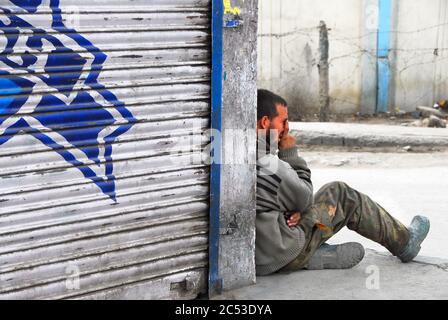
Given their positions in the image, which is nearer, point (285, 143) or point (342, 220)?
point (285, 143)

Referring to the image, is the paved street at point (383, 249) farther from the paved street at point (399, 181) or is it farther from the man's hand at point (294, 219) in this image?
the man's hand at point (294, 219)

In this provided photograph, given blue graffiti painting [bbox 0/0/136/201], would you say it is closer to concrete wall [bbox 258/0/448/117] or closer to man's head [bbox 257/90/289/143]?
man's head [bbox 257/90/289/143]

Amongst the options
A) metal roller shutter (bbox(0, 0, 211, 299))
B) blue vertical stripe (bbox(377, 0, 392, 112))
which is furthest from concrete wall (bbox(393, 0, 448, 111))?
metal roller shutter (bbox(0, 0, 211, 299))

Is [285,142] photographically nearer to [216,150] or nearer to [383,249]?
[216,150]

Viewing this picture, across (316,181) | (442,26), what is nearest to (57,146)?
(316,181)

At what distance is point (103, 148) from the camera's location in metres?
3.26

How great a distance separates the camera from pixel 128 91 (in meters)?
3.28

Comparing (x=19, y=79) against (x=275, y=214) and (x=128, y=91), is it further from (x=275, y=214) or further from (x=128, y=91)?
(x=275, y=214)

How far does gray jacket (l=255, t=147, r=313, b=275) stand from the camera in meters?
3.79

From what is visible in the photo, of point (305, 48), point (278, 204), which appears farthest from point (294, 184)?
point (305, 48)

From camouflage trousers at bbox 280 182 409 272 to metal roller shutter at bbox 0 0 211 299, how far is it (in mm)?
605

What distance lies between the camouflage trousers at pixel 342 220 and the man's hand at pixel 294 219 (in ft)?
0.07

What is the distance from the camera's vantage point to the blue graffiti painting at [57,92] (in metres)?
2.99

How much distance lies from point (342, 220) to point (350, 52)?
911 cm
